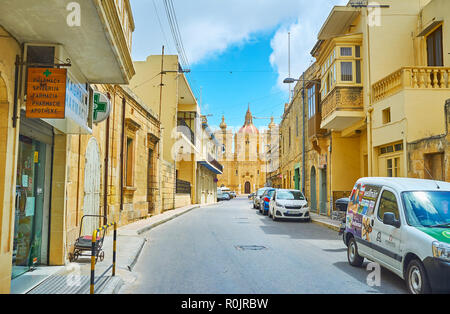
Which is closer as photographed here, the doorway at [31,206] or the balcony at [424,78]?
the doorway at [31,206]

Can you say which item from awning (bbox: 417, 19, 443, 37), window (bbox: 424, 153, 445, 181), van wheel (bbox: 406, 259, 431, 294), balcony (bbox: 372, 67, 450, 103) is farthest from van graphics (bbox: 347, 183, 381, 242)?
awning (bbox: 417, 19, 443, 37)

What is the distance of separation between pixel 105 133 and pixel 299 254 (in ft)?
23.2

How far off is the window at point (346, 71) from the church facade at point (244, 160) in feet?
253

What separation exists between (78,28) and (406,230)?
5.86 meters

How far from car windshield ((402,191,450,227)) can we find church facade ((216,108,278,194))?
3434 inches

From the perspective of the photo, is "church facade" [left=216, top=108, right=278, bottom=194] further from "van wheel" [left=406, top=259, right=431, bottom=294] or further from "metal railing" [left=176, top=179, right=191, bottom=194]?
"van wheel" [left=406, top=259, right=431, bottom=294]

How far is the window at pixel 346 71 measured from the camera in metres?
16.9

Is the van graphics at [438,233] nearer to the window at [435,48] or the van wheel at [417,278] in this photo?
the van wheel at [417,278]

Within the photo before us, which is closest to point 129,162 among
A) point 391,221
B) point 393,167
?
point 393,167

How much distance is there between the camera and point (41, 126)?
7.05m

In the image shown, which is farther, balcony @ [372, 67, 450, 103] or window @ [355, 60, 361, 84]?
window @ [355, 60, 361, 84]

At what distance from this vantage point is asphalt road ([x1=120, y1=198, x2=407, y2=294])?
→ 20.5ft

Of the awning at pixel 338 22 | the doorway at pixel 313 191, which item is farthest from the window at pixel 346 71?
the doorway at pixel 313 191
